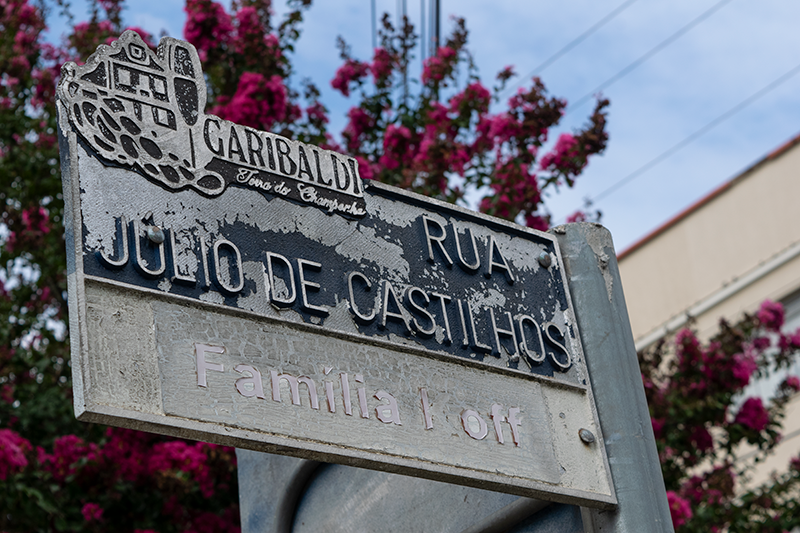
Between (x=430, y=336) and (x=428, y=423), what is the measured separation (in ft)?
0.79

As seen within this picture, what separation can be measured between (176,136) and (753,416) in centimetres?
579

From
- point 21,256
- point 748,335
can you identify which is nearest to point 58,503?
point 21,256

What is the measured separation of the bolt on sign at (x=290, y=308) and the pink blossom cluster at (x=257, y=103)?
3.78 meters

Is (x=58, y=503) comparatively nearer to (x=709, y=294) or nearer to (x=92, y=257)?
(x=92, y=257)

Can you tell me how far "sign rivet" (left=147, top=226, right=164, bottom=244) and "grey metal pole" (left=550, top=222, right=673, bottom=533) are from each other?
3.99 feet

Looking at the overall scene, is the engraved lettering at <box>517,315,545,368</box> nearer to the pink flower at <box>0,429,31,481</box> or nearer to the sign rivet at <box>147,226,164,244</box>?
the sign rivet at <box>147,226,164,244</box>

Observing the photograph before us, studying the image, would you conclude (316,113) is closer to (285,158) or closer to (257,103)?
(257,103)

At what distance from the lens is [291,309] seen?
234cm

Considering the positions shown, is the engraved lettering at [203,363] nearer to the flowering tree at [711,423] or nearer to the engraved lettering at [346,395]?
the engraved lettering at [346,395]

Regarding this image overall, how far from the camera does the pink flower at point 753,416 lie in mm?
7223

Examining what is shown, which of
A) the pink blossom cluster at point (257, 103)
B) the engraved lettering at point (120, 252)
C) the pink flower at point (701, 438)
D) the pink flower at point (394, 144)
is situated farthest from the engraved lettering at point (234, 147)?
the pink flower at point (701, 438)

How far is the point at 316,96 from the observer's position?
7496mm

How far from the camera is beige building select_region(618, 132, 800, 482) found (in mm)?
12500

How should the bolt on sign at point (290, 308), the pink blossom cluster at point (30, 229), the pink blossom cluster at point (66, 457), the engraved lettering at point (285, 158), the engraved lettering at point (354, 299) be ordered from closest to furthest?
the bolt on sign at point (290, 308) < the engraved lettering at point (354, 299) < the engraved lettering at point (285, 158) < the pink blossom cluster at point (66, 457) < the pink blossom cluster at point (30, 229)
